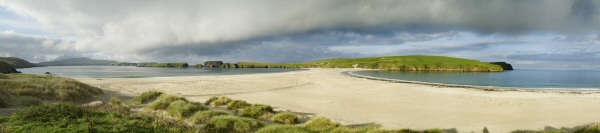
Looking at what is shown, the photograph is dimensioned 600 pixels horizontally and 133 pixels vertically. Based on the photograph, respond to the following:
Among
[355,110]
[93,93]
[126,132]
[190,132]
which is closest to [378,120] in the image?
[355,110]

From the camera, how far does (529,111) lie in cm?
2152

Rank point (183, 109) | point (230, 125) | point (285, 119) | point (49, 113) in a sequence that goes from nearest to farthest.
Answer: point (49, 113) < point (230, 125) < point (285, 119) < point (183, 109)

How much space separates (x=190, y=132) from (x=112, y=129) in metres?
2.46

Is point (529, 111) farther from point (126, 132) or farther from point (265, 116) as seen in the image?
point (126, 132)

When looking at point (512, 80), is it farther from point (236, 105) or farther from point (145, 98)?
point (145, 98)

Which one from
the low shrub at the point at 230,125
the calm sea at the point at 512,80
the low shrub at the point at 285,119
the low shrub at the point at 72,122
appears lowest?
the calm sea at the point at 512,80

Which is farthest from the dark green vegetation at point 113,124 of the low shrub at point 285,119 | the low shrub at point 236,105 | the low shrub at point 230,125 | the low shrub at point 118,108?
the low shrub at point 236,105

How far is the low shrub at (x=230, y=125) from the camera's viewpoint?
1285 cm

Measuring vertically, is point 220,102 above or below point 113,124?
below

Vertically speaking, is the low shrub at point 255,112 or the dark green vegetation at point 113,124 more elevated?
the dark green vegetation at point 113,124

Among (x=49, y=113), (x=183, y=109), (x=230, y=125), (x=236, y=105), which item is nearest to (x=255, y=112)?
(x=183, y=109)

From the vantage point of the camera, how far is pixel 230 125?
43.7 feet

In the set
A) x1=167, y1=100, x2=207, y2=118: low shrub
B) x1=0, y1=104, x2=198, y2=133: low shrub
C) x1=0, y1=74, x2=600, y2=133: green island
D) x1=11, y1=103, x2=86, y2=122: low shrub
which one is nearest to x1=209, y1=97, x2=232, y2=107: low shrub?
x1=0, y1=74, x2=600, y2=133: green island

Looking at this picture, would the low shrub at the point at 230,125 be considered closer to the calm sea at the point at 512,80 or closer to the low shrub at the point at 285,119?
the low shrub at the point at 285,119
